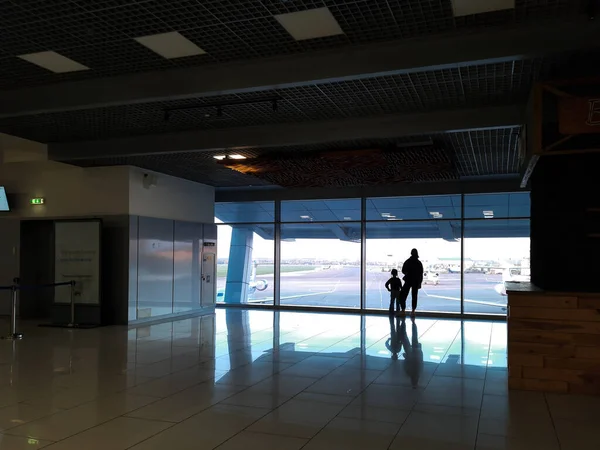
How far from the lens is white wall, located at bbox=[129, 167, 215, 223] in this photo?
36.3 feet

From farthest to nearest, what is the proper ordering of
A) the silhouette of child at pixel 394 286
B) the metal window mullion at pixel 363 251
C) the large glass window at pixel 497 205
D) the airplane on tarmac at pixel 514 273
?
the metal window mullion at pixel 363 251 → the airplane on tarmac at pixel 514 273 → the large glass window at pixel 497 205 → the silhouette of child at pixel 394 286

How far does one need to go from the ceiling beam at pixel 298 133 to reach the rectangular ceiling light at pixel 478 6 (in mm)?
2800

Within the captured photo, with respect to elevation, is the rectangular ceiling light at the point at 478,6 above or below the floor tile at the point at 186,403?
above

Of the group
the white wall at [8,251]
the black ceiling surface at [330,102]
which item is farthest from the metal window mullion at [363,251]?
the white wall at [8,251]

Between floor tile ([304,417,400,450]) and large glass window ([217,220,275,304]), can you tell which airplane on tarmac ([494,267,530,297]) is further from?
floor tile ([304,417,400,450])

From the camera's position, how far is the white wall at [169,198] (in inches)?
436

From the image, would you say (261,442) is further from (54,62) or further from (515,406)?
(54,62)

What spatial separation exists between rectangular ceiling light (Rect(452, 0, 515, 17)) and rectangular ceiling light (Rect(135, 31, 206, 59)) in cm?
256

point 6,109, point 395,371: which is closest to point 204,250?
point 6,109

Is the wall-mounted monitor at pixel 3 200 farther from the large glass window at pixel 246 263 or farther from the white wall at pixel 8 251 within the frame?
the large glass window at pixel 246 263

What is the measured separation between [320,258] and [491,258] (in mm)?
4999

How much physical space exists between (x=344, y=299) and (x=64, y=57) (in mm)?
12403

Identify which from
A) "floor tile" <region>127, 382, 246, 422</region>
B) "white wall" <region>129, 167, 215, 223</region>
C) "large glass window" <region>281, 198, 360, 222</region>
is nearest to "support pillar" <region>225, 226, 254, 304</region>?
"large glass window" <region>281, 198, 360, 222</region>

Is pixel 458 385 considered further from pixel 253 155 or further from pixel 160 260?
pixel 160 260
